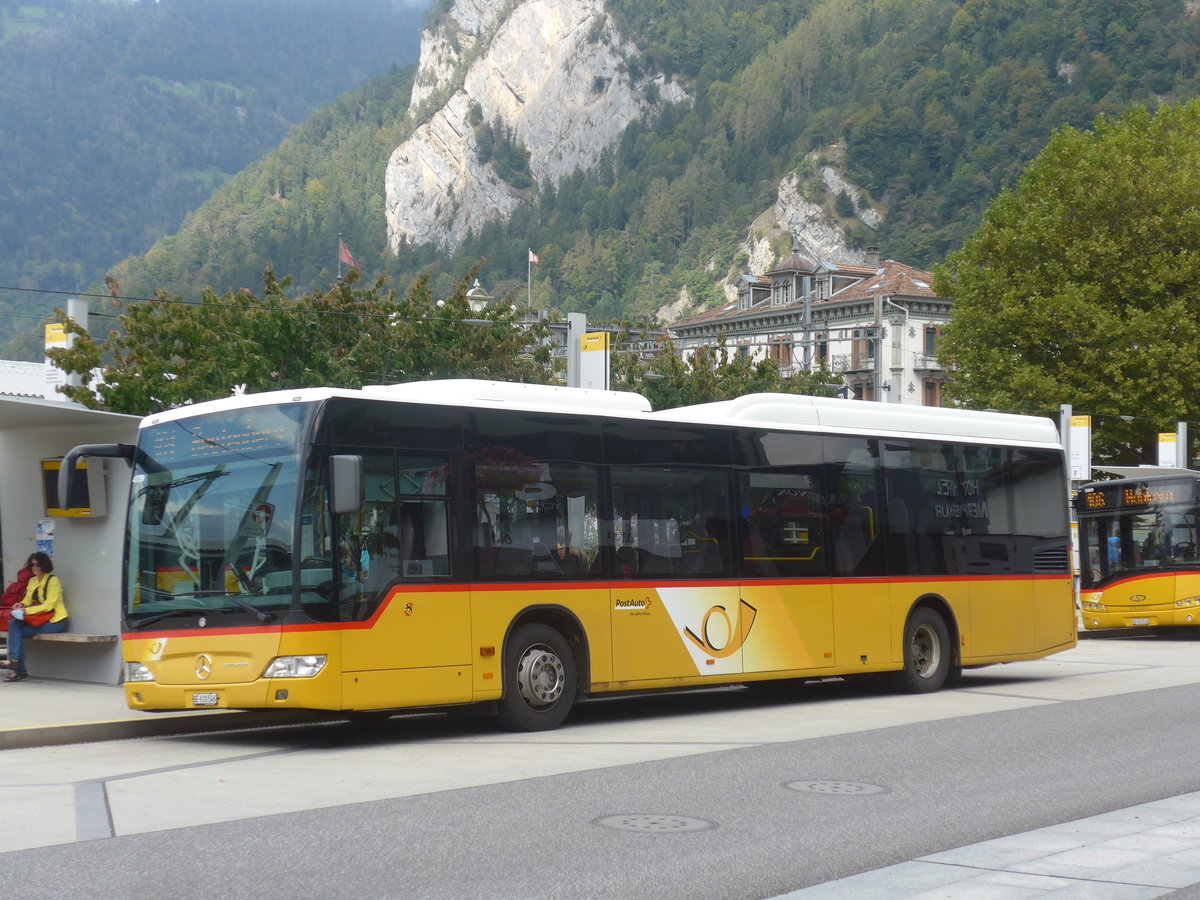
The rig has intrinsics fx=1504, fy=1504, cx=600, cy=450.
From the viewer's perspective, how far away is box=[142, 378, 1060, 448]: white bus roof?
12.4 meters

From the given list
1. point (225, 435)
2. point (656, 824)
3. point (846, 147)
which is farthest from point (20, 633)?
point (846, 147)

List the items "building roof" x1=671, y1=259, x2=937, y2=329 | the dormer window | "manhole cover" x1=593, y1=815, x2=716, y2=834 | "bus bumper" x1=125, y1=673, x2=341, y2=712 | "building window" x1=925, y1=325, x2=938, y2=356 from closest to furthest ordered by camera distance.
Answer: "manhole cover" x1=593, y1=815, x2=716, y2=834
"bus bumper" x1=125, y1=673, x2=341, y2=712
"building roof" x1=671, y1=259, x2=937, y2=329
"building window" x1=925, y1=325, x2=938, y2=356
the dormer window

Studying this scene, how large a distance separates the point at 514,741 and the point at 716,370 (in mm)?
45088

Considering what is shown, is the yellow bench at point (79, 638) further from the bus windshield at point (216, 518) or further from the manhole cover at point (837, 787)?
the manhole cover at point (837, 787)

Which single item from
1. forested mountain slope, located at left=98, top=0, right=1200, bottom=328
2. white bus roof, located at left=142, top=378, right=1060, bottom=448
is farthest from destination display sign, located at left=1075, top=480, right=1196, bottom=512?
forested mountain slope, located at left=98, top=0, right=1200, bottom=328

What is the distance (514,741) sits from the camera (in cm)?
1224

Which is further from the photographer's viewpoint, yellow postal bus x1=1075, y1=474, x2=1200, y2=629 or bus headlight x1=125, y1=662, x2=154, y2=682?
yellow postal bus x1=1075, y1=474, x2=1200, y2=629

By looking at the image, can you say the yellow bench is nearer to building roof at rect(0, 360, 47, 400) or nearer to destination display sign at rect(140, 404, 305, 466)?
destination display sign at rect(140, 404, 305, 466)

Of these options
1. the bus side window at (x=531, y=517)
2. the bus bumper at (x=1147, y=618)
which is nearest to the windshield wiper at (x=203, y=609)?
the bus side window at (x=531, y=517)

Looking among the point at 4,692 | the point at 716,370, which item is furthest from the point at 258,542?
the point at 716,370

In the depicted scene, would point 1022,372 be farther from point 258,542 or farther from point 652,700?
point 258,542

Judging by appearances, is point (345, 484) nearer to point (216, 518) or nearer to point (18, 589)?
point (216, 518)

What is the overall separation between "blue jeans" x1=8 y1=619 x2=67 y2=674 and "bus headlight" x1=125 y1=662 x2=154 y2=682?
4.37 metres

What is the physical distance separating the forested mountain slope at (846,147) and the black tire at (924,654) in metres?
122
